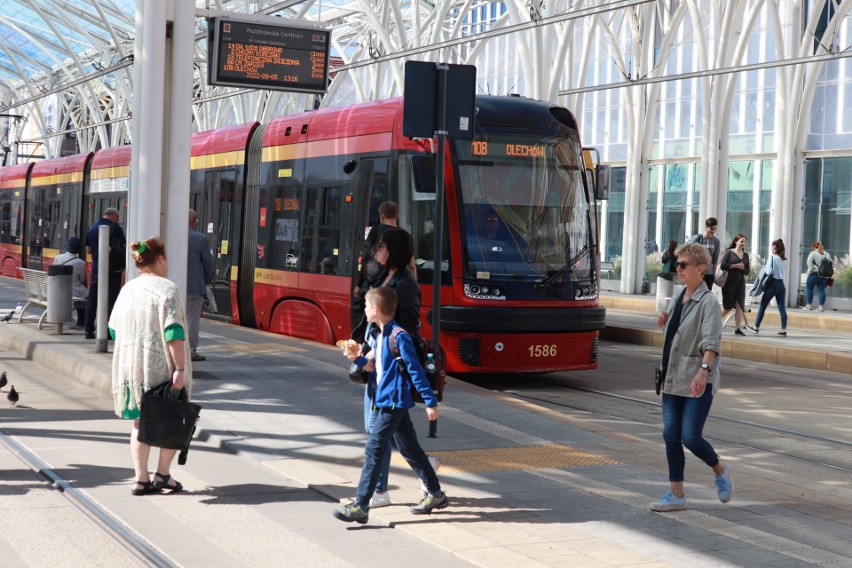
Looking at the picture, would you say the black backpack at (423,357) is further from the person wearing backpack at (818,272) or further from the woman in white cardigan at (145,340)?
the person wearing backpack at (818,272)

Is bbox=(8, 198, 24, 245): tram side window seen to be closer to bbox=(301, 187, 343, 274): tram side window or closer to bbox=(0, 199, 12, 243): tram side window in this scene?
bbox=(0, 199, 12, 243): tram side window

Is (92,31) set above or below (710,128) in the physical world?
above

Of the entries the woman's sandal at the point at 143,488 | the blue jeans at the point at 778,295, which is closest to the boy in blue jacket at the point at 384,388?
the woman's sandal at the point at 143,488

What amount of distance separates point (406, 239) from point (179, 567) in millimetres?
2723

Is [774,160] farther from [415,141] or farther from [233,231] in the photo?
[415,141]

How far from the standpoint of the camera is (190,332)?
12281 millimetres

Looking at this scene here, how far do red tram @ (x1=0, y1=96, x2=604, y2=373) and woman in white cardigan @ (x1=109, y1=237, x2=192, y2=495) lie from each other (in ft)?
17.0

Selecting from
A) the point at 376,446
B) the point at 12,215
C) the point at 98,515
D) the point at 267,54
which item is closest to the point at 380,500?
the point at 376,446

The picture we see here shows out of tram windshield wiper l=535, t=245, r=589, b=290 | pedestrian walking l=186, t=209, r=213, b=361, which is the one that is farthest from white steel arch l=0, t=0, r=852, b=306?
pedestrian walking l=186, t=209, r=213, b=361

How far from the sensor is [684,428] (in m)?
6.79

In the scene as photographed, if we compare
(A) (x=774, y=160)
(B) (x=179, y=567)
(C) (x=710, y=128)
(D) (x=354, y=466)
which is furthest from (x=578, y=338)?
(A) (x=774, y=160)

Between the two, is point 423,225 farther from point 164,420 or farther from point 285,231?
point 164,420

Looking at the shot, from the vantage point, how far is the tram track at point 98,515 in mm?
5676

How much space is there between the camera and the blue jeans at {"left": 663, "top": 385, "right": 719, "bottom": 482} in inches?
265
